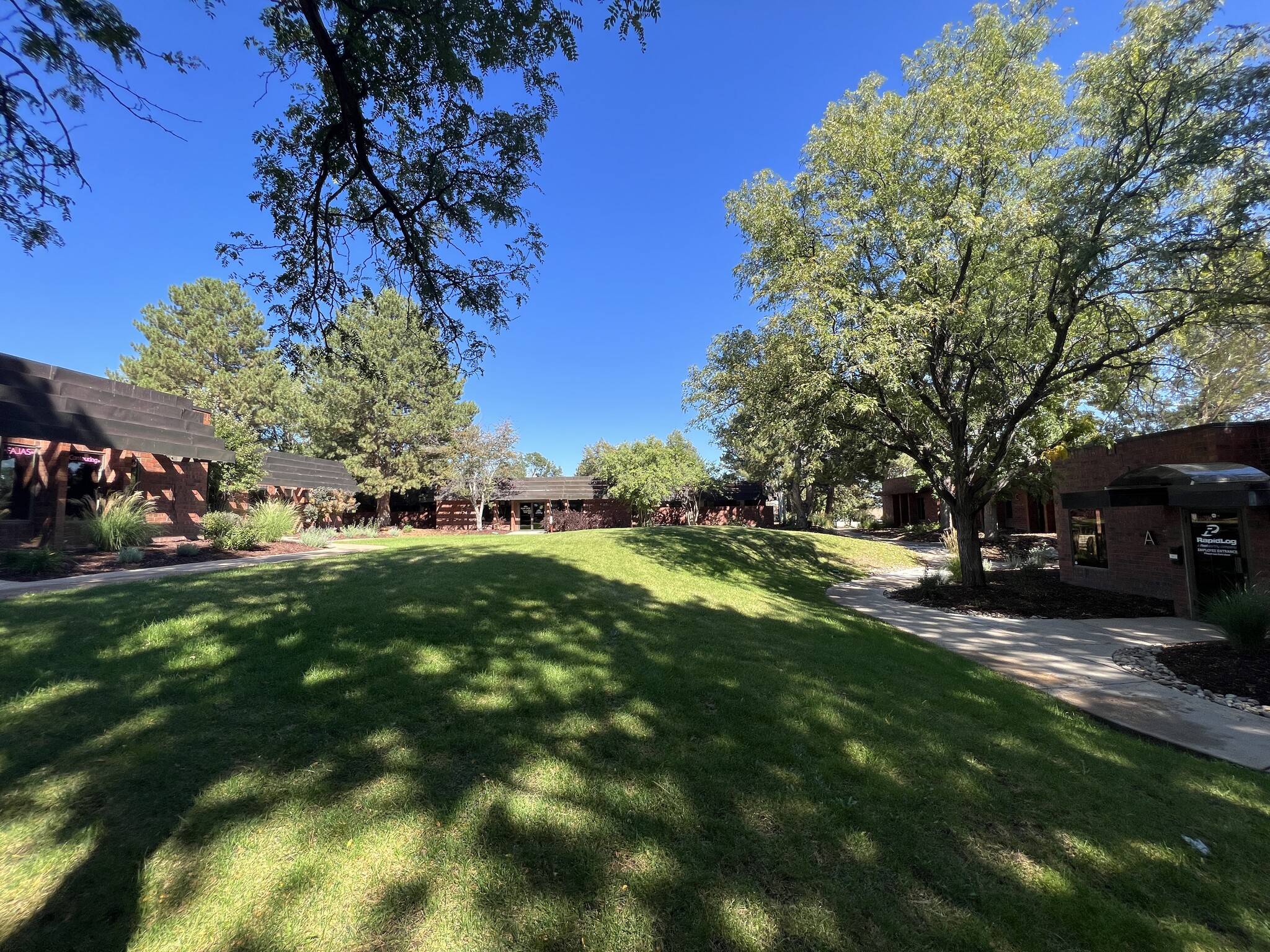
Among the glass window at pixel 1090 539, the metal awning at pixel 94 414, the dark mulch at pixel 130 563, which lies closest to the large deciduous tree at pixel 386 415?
the metal awning at pixel 94 414

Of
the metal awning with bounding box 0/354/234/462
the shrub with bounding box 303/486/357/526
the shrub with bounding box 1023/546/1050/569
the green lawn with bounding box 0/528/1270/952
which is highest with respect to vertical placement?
the metal awning with bounding box 0/354/234/462

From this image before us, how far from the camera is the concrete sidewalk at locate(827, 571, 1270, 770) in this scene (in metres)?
4.34

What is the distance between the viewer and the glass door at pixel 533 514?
128 ft

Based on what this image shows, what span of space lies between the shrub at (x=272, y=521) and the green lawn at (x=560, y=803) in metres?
9.69

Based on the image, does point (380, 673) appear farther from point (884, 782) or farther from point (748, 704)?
point (884, 782)

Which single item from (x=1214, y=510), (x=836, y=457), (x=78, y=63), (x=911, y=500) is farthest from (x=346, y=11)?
(x=911, y=500)

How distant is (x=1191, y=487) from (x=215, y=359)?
41.6 metres

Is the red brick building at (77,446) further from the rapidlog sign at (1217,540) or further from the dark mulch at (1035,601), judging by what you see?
the rapidlog sign at (1217,540)

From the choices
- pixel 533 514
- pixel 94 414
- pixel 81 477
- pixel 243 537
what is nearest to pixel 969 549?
pixel 243 537

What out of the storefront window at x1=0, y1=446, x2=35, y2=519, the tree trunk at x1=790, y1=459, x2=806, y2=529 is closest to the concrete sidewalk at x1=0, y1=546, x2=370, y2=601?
the storefront window at x1=0, y1=446, x2=35, y2=519

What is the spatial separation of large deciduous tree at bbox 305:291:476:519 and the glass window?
27972mm

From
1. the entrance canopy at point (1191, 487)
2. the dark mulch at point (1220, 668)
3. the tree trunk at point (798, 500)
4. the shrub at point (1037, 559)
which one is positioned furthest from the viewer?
the tree trunk at point (798, 500)

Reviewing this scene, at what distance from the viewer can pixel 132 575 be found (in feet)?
28.2

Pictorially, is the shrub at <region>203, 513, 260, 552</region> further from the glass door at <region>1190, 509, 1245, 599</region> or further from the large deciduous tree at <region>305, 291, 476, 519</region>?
the glass door at <region>1190, 509, 1245, 599</region>
